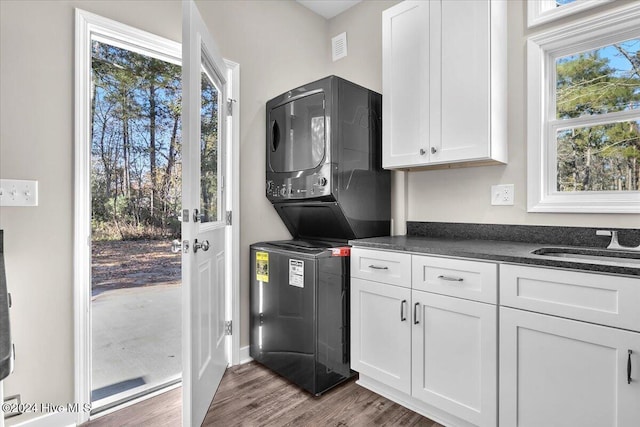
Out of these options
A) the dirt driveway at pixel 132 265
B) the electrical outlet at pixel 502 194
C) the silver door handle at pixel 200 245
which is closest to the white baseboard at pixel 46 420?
the dirt driveway at pixel 132 265

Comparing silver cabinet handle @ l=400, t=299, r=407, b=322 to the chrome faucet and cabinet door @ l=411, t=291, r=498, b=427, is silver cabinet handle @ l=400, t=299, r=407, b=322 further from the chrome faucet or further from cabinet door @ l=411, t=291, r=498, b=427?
the chrome faucet

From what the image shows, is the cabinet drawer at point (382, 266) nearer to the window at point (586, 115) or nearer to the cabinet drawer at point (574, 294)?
the cabinet drawer at point (574, 294)

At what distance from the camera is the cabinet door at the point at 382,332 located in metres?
1.86

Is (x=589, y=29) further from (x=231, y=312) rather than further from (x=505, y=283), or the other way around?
(x=231, y=312)

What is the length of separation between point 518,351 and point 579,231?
2.60ft

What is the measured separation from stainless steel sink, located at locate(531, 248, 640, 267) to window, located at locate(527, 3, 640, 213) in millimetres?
221

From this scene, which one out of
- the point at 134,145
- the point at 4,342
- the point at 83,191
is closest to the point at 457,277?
the point at 4,342

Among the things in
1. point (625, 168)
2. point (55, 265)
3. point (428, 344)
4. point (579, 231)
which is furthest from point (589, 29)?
point (55, 265)

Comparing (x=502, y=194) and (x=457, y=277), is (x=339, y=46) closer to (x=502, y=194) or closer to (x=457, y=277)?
(x=502, y=194)

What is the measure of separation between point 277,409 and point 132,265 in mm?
1271

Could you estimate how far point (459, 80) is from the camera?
1.93 m

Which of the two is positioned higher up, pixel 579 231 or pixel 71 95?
pixel 71 95

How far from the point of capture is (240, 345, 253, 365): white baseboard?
2.51 meters

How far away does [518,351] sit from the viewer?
1.47m
